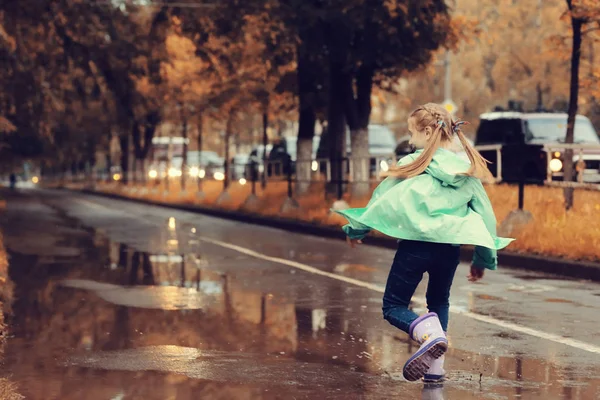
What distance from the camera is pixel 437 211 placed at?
23.7 feet

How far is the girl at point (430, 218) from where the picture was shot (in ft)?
23.4

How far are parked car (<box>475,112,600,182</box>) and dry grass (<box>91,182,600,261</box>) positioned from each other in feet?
7.16

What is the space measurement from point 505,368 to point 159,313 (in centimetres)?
384

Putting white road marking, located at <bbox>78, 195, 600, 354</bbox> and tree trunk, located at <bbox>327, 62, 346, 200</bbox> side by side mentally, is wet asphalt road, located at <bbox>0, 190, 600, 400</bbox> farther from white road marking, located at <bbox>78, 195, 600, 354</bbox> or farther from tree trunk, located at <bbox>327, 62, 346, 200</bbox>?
tree trunk, located at <bbox>327, 62, 346, 200</bbox>

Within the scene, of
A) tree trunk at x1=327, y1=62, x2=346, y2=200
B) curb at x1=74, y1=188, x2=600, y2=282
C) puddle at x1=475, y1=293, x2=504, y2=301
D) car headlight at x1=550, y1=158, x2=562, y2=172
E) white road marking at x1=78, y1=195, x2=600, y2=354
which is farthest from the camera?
tree trunk at x1=327, y1=62, x2=346, y2=200

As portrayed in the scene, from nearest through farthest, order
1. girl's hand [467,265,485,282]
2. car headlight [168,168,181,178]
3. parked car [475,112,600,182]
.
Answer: girl's hand [467,265,485,282] < parked car [475,112,600,182] < car headlight [168,168,181,178]

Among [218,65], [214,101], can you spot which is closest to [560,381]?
[218,65]

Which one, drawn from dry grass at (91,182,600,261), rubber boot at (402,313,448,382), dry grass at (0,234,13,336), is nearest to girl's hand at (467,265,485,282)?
rubber boot at (402,313,448,382)

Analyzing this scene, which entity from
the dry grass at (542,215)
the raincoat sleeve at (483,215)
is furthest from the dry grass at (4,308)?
the dry grass at (542,215)

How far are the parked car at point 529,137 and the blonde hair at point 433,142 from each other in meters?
18.7

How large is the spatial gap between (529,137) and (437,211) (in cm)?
2174

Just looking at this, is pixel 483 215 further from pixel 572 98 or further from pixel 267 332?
pixel 572 98

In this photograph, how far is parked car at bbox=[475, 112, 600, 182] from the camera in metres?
26.7

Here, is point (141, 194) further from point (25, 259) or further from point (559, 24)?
point (25, 259)
